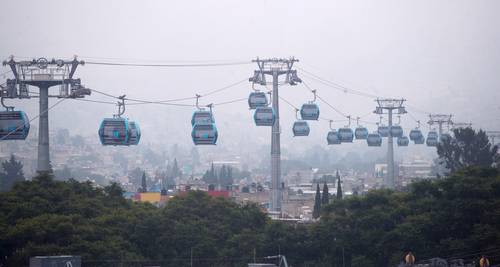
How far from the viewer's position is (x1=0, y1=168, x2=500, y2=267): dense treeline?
44844 millimetres

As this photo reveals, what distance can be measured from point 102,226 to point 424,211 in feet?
55.7

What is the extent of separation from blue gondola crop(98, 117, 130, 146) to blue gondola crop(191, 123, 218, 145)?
19.7 feet

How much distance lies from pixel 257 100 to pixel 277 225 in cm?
1022

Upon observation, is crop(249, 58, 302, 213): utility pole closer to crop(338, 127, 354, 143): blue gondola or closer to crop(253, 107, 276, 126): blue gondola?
crop(253, 107, 276, 126): blue gondola

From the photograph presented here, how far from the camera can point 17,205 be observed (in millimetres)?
45188

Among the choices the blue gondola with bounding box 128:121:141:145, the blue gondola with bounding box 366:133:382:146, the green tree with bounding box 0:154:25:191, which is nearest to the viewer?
the blue gondola with bounding box 128:121:141:145

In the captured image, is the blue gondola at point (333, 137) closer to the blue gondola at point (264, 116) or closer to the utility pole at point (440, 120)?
the blue gondola at point (264, 116)

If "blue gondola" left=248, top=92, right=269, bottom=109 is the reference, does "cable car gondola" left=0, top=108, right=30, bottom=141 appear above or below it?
below

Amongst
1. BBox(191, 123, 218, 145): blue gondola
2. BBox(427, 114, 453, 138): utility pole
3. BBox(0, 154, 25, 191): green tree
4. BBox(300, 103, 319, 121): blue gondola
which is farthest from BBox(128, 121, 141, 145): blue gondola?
BBox(427, 114, 453, 138): utility pole

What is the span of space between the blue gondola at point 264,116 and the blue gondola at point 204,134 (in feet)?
16.6

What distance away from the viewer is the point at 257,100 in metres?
58.0

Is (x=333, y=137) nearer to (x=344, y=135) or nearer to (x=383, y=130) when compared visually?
(x=344, y=135)

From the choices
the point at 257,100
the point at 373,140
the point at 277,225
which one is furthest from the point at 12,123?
the point at 373,140

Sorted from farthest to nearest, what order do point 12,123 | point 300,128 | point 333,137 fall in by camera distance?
point 333,137
point 300,128
point 12,123
